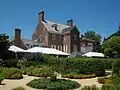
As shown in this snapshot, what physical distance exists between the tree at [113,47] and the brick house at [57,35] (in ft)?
42.4

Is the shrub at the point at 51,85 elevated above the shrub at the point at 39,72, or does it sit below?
below

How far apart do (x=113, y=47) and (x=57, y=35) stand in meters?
17.8

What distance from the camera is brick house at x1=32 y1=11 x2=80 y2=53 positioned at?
6256 centimetres

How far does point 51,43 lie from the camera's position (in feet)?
207

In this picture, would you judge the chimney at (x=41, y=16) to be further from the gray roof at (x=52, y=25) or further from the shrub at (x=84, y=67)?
the shrub at (x=84, y=67)

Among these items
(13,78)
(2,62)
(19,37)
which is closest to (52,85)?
(13,78)

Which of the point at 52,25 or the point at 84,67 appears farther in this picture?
the point at 52,25

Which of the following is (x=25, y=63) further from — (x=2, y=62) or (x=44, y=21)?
(x=44, y=21)

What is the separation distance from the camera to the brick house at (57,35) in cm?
6256

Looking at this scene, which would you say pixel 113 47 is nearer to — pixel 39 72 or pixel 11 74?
pixel 39 72

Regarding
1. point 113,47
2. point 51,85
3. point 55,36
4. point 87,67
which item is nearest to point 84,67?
point 87,67

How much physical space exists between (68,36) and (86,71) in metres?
35.8

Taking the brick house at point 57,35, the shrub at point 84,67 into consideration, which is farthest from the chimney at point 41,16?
the shrub at point 84,67

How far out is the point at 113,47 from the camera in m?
50.4
